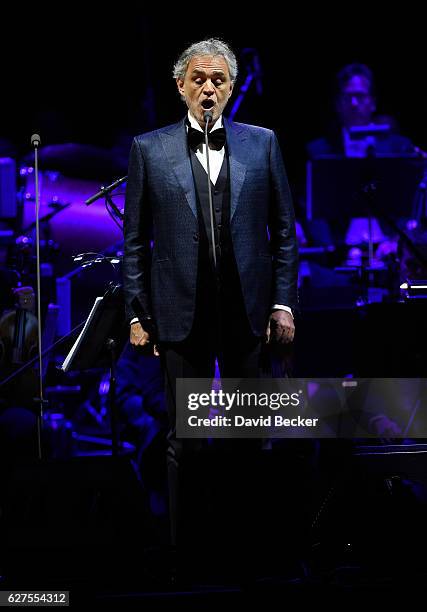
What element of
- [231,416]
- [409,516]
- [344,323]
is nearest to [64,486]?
[231,416]

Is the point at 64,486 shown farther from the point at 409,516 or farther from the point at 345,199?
the point at 345,199

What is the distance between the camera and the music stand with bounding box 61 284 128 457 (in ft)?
11.5

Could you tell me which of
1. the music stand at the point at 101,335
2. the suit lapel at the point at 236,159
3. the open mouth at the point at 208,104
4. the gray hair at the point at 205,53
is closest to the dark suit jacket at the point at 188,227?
the suit lapel at the point at 236,159

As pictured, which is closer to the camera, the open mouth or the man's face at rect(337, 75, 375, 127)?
the open mouth

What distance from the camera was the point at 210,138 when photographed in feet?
9.77

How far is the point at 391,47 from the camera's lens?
762 centimetres

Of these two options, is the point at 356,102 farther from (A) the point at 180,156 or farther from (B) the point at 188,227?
(B) the point at 188,227

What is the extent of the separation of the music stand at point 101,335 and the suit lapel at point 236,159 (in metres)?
0.85

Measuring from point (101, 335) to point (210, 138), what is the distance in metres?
1.07

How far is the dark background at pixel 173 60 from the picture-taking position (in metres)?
7.35

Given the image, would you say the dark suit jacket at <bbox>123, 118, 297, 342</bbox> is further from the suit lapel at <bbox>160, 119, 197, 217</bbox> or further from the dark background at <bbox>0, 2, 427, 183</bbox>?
the dark background at <bbox>0, 2, 427, 183</bbox>

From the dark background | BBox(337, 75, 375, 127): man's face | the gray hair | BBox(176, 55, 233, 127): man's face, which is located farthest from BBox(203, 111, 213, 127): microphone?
the dark background

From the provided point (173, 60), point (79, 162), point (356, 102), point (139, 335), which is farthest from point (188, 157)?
point (173, 60)

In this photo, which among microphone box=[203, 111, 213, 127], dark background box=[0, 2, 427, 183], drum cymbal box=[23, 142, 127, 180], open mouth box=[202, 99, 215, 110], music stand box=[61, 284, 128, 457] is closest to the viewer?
microphone box=[203, 111, 213, 127]
